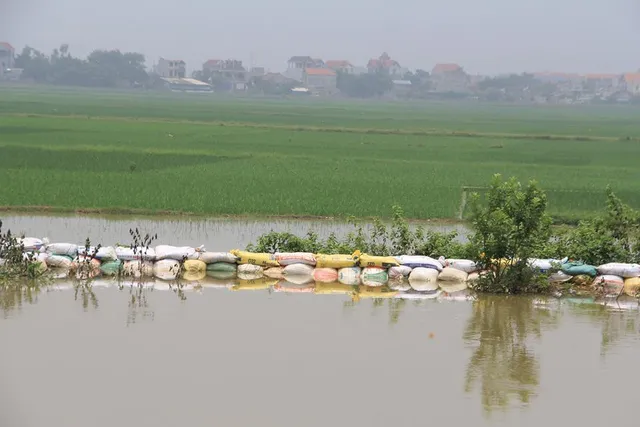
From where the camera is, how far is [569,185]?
61.8 ft

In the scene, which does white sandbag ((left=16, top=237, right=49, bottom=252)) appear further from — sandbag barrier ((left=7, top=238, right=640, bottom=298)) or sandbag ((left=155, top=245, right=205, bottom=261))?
sandbag ((left=155, top=245, right=205, bottom=261))

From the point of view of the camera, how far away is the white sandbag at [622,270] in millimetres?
10087

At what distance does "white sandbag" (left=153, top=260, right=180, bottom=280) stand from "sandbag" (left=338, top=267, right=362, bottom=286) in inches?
63.1

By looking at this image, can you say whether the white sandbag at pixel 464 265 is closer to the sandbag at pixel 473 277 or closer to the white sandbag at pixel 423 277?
the sandbag at pixel 473 277

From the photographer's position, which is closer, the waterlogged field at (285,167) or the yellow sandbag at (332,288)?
the yellow sandbag at (332,288)

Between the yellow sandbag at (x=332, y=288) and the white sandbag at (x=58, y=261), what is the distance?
2.43 meters

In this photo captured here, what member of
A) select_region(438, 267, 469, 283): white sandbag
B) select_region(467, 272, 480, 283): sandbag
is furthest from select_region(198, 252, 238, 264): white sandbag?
select_region(467, 272, 480, 283): sandbag

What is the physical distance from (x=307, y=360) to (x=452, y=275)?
10.4 ft

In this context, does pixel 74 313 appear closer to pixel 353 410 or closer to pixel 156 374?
pixel 156 374

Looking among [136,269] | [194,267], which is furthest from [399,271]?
[136,269]

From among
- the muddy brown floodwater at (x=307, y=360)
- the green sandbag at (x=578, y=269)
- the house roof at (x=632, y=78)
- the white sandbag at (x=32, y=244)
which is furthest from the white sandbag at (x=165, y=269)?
the house roof at (x=632, y=78)

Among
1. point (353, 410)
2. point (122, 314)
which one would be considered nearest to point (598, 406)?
point (353, 410)

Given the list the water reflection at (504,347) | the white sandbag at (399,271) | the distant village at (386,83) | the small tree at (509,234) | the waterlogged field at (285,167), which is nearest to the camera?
the water reflection at (504,347)

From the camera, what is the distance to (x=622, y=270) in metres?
10.1
